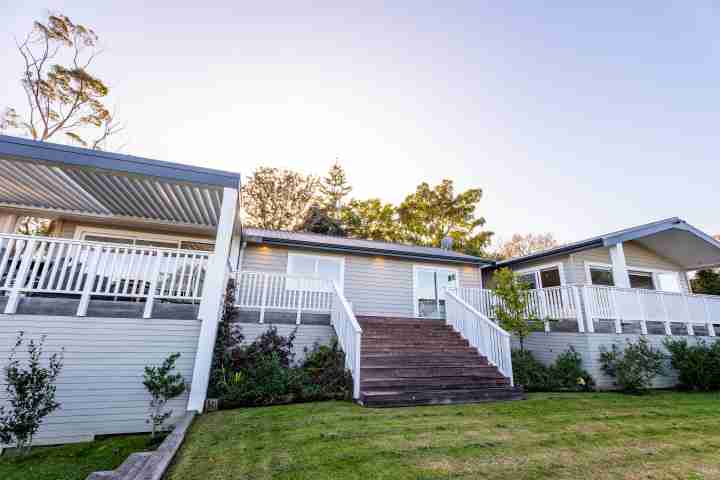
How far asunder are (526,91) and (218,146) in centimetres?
1430

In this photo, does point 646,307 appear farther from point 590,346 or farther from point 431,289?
point 431,289

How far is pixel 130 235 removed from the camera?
8.66 meters

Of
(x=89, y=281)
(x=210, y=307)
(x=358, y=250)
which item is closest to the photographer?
(x=89, y=281)

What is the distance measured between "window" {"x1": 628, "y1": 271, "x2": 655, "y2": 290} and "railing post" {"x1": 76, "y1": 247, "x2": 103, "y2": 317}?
16.7 meters

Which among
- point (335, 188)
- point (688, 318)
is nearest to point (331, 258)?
point (688, 318)

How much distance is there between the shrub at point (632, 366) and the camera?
22.9 ft

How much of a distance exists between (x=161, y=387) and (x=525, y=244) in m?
34.5

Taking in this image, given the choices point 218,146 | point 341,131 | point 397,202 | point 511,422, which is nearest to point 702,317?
point 511,422

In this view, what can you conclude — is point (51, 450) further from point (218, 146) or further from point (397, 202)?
point (397, 202)

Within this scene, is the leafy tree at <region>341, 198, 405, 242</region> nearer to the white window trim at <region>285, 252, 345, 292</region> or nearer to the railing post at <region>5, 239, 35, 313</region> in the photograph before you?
the white window trim at <region>285, 252, 345, 292</region>

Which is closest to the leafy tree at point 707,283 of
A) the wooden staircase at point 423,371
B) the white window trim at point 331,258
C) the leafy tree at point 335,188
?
the wooden staircase at point 423,371

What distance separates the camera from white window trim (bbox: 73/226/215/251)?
8.41 metres

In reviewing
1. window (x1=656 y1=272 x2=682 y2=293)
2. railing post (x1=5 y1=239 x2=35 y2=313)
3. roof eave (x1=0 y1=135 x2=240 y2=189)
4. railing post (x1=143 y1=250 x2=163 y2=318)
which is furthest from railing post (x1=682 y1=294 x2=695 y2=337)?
railing post (x1=5 y1=239 x2=35 y2=313)

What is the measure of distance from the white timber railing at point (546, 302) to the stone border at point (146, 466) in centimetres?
799
